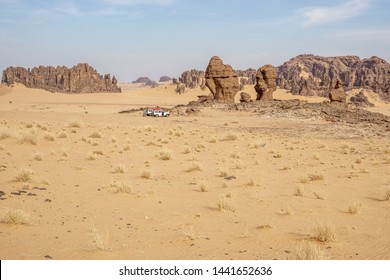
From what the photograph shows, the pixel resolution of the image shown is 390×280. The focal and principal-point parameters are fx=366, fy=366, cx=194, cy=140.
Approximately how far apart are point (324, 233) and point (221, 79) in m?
48.4

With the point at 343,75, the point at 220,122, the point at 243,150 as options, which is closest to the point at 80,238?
the point at 243,150

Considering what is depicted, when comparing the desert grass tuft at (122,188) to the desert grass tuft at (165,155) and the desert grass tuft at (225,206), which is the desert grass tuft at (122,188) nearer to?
the desert grass tuft at (225,206)

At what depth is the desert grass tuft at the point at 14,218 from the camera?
6.73 meters

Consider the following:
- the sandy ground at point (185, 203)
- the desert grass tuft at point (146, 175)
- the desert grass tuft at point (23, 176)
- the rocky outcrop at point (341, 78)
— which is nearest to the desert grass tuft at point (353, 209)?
the sandy ground at point (185, 203)

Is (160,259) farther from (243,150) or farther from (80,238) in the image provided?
(243,150)

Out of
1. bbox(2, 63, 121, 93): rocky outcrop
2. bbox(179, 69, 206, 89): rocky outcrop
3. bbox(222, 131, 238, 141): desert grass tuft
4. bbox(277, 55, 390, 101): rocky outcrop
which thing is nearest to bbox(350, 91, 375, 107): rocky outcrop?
bbox(277, 55, 390, 101): rocky outcrop

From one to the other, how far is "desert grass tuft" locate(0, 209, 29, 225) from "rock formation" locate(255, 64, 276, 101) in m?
47.8

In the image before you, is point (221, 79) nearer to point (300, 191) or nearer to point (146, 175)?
point (146, 175)

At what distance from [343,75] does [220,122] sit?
387 feet

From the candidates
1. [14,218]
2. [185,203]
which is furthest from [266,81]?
[14,218]

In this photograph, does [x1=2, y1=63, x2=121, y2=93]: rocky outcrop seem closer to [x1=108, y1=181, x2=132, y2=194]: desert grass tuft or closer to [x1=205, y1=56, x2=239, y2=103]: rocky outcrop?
[x1=205, y1=56, x2=239, y2=103]: rocky outcrop

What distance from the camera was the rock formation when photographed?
169ft

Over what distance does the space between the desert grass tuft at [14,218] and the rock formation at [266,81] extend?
47755 mm

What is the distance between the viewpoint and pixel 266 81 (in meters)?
52.6
